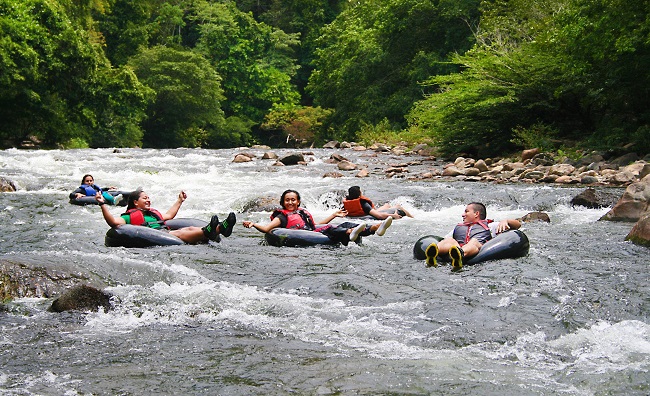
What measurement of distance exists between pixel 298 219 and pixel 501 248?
2.70 m

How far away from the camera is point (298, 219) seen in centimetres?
938

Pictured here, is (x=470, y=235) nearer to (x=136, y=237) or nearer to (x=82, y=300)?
(x=136, y=237)

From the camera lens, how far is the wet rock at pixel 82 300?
5773 mm

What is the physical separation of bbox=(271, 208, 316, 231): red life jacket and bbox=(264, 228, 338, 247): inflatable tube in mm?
293

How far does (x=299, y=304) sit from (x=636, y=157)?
12.6 meters

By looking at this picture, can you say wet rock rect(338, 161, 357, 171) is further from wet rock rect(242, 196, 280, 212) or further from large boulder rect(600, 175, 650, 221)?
large boulder rect(600, 175, 650, 221)

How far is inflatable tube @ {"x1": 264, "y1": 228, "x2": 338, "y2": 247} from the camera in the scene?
8.93 meters

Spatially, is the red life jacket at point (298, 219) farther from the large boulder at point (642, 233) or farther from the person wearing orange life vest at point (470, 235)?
the large boulder at point (642, 233)

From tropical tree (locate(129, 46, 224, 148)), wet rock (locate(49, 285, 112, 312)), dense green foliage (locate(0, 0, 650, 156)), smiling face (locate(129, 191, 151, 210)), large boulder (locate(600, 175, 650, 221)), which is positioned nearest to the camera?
wet rock (locate(49, 285, 112, 312))

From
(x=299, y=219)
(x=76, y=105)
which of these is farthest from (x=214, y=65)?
(x=299, y=219)

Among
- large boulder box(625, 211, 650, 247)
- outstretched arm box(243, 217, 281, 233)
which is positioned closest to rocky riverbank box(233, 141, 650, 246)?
large boulder box(625, 211, 650, 247)

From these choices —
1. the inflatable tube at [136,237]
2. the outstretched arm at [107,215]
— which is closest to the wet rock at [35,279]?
the outstretched arm at [107,215]

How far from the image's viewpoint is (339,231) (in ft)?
29.2

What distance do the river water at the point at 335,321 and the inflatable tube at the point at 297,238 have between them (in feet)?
0.53
